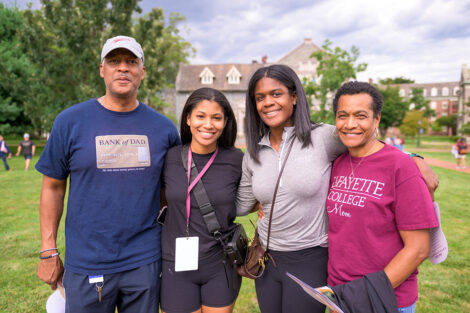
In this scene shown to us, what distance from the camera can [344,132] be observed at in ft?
6.60

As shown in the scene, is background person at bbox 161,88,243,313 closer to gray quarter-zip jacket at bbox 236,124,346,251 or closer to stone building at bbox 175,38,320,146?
gray quarter-zip jacket at bbox 236,124,346,251

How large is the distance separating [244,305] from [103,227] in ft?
8.14

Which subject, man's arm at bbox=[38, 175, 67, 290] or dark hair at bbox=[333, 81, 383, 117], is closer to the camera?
dark hair at bbox=[333, 81, 383, 117]

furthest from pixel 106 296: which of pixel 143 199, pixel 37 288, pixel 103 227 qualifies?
pixel 37 288

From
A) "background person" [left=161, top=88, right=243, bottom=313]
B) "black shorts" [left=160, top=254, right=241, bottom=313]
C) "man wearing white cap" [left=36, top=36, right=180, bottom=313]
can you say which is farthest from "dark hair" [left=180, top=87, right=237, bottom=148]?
"black shorts" [left=160, top=254, right=241, bottom=313]

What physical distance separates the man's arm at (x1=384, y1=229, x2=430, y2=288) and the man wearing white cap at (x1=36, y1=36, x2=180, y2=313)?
1.67m

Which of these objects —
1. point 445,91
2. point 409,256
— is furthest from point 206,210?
point 445,91

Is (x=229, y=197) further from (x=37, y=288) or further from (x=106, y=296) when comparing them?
A: (x=37, y=288)

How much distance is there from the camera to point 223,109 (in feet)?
8.43

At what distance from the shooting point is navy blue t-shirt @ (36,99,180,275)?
7.15 feet

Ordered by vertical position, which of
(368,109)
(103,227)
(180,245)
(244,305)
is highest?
(368,109)

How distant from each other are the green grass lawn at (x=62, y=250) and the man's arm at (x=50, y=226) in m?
2.08

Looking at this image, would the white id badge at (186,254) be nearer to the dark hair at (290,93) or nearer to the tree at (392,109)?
the dark hair at (290,93)

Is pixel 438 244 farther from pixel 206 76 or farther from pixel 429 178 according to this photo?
pixel 206 76
